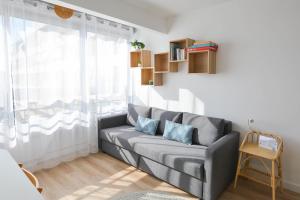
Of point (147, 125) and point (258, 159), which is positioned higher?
point (147, 125)

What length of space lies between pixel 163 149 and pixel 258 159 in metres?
1.36

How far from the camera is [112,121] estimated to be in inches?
145

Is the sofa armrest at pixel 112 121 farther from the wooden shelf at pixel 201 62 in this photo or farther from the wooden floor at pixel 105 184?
the wooden shelf at pixel 201 62

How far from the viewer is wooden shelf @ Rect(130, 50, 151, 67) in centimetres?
388

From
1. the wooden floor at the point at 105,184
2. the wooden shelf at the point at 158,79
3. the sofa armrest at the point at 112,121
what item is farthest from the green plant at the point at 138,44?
the wooden floor at the point at 105,184

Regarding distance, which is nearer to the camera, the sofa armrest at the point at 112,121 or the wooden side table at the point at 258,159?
the wooden side table at the point at 258,159

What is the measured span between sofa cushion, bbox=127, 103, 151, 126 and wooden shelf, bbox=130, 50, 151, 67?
2.87 ft

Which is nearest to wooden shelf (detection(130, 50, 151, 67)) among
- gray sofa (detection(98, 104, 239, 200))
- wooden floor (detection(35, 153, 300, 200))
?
gray sofa (detection(98, 104, 239, 200))

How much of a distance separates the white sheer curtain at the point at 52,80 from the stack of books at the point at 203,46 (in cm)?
160

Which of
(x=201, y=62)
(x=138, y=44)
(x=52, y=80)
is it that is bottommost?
(x=52, y=80)

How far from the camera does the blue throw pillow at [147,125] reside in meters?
3.28

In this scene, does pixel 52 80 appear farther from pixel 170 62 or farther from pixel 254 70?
pixel 254 70

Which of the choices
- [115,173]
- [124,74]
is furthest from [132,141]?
[124,74]

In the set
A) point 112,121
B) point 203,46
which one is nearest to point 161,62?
point 203,46
